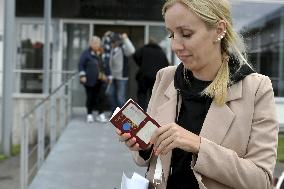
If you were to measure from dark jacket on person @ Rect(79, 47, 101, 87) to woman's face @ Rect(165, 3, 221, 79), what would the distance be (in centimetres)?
918

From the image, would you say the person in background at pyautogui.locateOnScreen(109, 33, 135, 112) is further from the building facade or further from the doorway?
the doorway

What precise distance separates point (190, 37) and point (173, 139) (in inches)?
12.9

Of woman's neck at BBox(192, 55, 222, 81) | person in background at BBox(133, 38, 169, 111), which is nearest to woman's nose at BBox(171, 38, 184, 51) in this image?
woman's neck at BBox(192, 55, 222, 81)

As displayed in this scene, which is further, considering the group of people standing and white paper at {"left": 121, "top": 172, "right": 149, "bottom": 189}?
the group of people standing

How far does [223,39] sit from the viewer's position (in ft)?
5.73

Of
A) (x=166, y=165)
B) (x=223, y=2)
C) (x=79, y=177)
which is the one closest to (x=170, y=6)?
(x=223, y=2)

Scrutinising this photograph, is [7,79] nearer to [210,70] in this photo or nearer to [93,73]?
[93,73]

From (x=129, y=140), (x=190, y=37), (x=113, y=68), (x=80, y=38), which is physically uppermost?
(x=80, y=38)

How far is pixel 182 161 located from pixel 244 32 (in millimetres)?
540

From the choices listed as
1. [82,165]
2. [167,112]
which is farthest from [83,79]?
[167,112]

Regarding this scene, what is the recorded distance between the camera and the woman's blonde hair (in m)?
1.64

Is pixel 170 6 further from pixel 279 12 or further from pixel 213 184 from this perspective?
pixel 279 12

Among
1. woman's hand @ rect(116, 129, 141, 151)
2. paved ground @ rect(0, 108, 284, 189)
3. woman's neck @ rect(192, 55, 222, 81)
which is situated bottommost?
paved ground @ rect(0, 108, 284, 189)

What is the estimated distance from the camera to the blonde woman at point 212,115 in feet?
5.29
